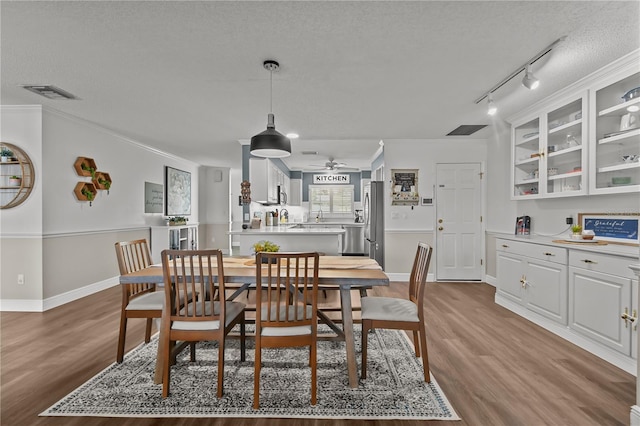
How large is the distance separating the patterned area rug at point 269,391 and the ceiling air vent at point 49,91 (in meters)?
2.83

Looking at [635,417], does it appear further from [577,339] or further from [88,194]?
[88,194]

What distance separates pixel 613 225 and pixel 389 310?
101 inches

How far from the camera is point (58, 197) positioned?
165 inches

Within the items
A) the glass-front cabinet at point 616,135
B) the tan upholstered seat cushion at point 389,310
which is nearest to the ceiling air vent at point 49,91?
the tan upholstered seat cushion at point 389,310

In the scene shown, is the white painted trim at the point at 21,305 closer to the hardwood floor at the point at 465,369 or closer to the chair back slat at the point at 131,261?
the hardwood floor at the point at 465,369

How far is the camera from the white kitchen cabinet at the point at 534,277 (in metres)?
3.11

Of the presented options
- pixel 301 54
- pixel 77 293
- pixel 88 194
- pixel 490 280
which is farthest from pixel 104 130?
pixel 490 280

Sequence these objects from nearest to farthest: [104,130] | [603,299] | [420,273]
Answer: [420,273] → [603,299] → [104,130]

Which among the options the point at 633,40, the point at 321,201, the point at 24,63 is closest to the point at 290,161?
the point at 321,201

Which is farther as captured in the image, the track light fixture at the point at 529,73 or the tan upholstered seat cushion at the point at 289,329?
the track light fixture at the point at 529,73

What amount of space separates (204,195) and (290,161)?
110 inches

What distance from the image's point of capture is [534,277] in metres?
3.48

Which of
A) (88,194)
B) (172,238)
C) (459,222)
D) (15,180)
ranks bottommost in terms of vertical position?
(172,238)

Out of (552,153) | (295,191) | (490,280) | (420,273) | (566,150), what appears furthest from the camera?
(295,191)
